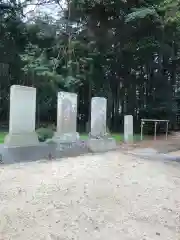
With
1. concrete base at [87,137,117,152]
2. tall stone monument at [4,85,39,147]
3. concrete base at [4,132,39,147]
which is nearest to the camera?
concrete base at [4,132,39,147]

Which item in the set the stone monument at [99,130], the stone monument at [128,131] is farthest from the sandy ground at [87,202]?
the stone monument at [128,131]

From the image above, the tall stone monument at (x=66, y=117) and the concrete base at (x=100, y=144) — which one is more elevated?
the tall stone monument at (x=66, y=117)

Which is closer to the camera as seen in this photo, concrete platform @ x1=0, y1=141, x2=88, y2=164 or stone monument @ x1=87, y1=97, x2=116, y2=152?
concrete platform @ x1=0, y1=141, x2=88, y2=164

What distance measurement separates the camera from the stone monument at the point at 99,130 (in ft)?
32.5

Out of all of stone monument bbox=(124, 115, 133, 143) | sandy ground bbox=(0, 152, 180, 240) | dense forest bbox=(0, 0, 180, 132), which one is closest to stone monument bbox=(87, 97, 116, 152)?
sandy ground bbox=(0, 152, 180, 240)

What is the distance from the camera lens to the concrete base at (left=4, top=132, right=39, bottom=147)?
24.8 ft

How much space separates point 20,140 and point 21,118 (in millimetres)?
536

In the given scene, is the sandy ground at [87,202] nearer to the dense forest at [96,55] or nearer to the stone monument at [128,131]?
the stone monument at [128,131]

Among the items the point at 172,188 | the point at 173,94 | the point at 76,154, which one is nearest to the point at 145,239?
the point at 172,188

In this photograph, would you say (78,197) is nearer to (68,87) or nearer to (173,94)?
(68,87)

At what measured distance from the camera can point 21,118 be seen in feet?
26.0

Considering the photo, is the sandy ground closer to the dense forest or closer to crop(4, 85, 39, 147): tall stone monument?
crop(4, 85, 39, 147): tall stone monument

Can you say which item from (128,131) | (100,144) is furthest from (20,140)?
(128,131)

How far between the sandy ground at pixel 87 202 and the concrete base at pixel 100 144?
2.60 metres
